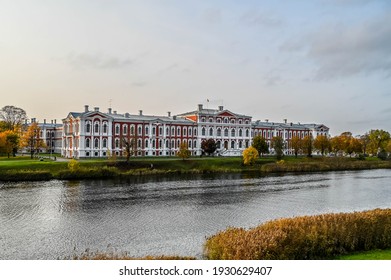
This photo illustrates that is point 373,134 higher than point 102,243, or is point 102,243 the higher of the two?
point 373,134

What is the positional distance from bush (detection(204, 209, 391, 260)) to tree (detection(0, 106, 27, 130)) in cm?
3990

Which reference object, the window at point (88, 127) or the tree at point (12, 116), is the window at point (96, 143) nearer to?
the window at point (88, 127)

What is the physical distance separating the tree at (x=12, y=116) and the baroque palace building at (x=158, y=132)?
16.7 feet

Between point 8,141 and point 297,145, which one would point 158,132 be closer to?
point 8,141

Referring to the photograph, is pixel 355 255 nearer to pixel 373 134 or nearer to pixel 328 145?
pixel 328 145

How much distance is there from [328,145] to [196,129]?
20104 mm

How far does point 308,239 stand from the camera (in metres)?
10.2

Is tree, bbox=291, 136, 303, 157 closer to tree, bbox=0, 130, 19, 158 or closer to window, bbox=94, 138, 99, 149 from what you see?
window, bbox=94, 138, 99, 149

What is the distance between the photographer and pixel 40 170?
31.8 metres

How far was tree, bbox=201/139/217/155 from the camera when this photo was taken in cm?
5138

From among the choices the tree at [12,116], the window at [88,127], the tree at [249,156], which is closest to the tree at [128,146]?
the window at [88,127]

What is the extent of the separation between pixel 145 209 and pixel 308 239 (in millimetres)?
9999

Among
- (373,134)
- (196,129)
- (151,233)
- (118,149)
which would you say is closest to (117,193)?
(151,233)
